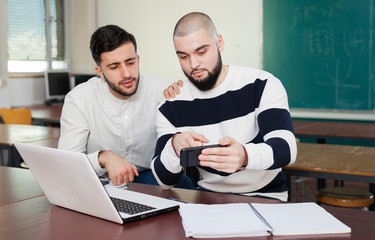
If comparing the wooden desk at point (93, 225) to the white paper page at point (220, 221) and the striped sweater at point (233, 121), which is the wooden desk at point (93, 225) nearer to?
the white paper page at point (220, 221)

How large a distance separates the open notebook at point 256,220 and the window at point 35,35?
558 centimetres

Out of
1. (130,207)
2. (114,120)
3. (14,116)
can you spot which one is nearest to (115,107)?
(114,120)

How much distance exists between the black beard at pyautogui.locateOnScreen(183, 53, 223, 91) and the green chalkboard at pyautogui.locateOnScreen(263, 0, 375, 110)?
10.8 ft

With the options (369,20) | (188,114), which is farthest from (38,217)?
(369,20)

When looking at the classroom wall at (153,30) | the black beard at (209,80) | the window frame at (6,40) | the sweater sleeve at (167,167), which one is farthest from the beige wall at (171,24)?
the sweater sleeve at (167,167)

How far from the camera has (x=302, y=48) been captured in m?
5.19

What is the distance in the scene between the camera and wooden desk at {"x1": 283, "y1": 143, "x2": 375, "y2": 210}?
6.90ft

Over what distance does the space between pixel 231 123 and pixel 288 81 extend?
11.4 feet

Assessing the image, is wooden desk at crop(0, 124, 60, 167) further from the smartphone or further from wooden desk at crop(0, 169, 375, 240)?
the smartphone

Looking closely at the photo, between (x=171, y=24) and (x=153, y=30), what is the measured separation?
327 millimetres

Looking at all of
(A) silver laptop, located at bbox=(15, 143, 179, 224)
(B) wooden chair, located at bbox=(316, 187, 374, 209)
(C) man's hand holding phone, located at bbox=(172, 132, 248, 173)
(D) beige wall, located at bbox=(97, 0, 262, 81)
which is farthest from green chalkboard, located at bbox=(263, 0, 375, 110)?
(A) silver laptop, located at bbox=(15, 143, 179, 224)

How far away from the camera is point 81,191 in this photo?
132 centimetres

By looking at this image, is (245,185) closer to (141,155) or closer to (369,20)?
(141,155)

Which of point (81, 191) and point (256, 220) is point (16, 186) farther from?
point (256, 220)
